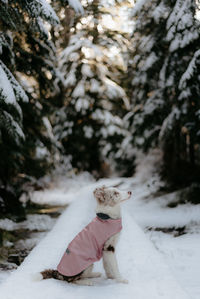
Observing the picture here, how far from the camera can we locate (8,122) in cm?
661

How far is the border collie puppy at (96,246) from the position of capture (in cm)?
395

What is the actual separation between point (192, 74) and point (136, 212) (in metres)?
5.15

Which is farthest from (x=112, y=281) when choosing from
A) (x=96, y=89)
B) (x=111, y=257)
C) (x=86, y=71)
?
(x=86, y=71)

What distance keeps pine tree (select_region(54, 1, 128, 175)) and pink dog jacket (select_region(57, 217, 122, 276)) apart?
57.0 ft

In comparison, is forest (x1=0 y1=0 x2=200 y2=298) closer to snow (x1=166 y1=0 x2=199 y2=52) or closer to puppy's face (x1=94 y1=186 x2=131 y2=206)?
snow (x1=166 y1=0 x2=199 y2=52)

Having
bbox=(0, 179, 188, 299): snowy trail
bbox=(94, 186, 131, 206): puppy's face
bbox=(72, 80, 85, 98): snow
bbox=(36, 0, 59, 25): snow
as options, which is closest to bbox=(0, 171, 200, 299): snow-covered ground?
bbox=(0, 179, 188, 299): snowy trail

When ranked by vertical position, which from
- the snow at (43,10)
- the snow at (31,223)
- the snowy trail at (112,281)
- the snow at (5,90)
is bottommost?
the snowy trail at (112,281)

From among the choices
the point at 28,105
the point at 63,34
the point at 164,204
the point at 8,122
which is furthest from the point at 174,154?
the point at 63,34

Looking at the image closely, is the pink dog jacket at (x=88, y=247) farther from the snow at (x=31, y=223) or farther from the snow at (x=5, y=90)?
the snow at (x=31, y=223)

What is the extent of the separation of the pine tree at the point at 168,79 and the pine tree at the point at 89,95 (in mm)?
6337

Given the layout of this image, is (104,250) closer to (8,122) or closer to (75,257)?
(75,257)

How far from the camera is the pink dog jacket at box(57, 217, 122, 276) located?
3.93 m

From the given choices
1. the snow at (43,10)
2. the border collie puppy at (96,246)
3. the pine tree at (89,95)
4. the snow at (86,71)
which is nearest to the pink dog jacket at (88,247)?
the border collie puppy at (96,246)

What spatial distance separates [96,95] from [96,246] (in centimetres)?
1904
